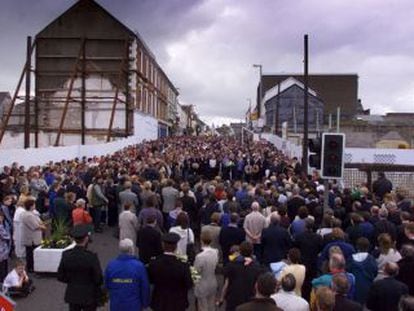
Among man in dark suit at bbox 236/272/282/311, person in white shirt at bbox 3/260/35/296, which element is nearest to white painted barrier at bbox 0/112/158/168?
person in white shirt at bbox 3/260/35/296

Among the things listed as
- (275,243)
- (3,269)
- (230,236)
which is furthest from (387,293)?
(3,269)

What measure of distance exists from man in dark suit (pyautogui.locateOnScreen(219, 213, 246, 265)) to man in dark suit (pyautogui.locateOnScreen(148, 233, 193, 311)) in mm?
2874

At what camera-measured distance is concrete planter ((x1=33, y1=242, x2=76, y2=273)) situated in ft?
38.4

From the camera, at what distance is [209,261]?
316 inches

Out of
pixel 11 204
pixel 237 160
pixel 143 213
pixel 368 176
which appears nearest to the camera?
pixel 143 213

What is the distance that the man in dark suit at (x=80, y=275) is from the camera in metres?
7.02

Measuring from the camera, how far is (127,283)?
6902mm

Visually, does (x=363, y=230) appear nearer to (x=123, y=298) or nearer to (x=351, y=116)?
(x=123, y=298)

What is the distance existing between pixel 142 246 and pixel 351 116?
82.1 metres

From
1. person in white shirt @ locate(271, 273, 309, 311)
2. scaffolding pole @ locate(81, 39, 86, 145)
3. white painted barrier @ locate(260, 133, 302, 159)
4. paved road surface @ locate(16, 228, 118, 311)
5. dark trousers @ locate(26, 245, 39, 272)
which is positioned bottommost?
paved road surface @ locate(16, 228, 118, 311)

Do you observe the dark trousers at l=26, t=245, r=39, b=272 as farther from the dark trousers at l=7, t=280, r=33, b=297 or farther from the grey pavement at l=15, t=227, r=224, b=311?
the dark trousers at l=7, t=280, r=33, b=297

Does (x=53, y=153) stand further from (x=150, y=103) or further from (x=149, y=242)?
(x=150, y=103)

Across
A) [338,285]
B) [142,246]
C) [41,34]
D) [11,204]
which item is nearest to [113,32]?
[41,34]

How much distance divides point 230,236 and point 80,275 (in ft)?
11.8
